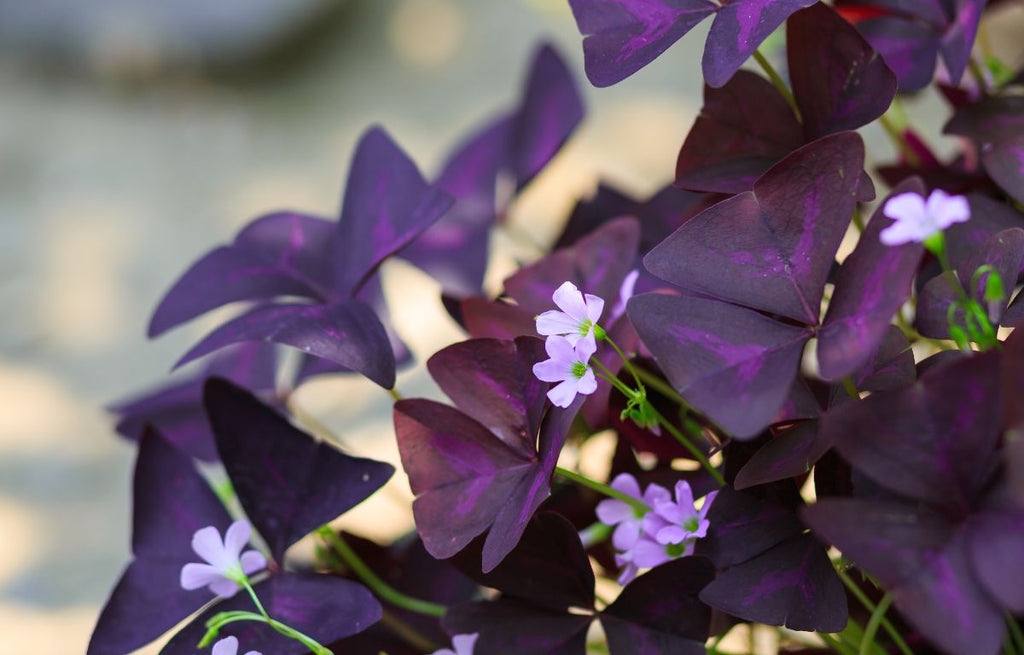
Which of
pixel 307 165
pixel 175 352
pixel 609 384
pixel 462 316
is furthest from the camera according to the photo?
pixel 307 165

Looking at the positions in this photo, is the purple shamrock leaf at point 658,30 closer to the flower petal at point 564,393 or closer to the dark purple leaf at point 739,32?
the dark purple leaf at point 739,32

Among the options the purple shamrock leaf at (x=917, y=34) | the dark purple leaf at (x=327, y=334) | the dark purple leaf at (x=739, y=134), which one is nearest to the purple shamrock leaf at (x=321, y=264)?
the dark purple leaf at (x=327, y=334)

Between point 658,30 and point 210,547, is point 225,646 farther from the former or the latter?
point 658,30

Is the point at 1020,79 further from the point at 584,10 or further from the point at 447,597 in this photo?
the point at 447,597

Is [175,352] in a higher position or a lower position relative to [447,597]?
lower

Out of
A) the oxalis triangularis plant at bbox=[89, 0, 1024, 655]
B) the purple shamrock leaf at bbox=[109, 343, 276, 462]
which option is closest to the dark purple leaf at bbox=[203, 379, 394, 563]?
the oxalis triangularis plant at bbox=[89, 0, 1024, 655]

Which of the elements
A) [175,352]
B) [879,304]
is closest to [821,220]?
[879,304]

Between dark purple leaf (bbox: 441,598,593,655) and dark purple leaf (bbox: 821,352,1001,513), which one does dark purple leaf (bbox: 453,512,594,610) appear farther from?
dark purple leaf (bbox: 821,352,1001,513)

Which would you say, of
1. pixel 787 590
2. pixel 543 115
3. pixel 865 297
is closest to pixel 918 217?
pixel 865 297
